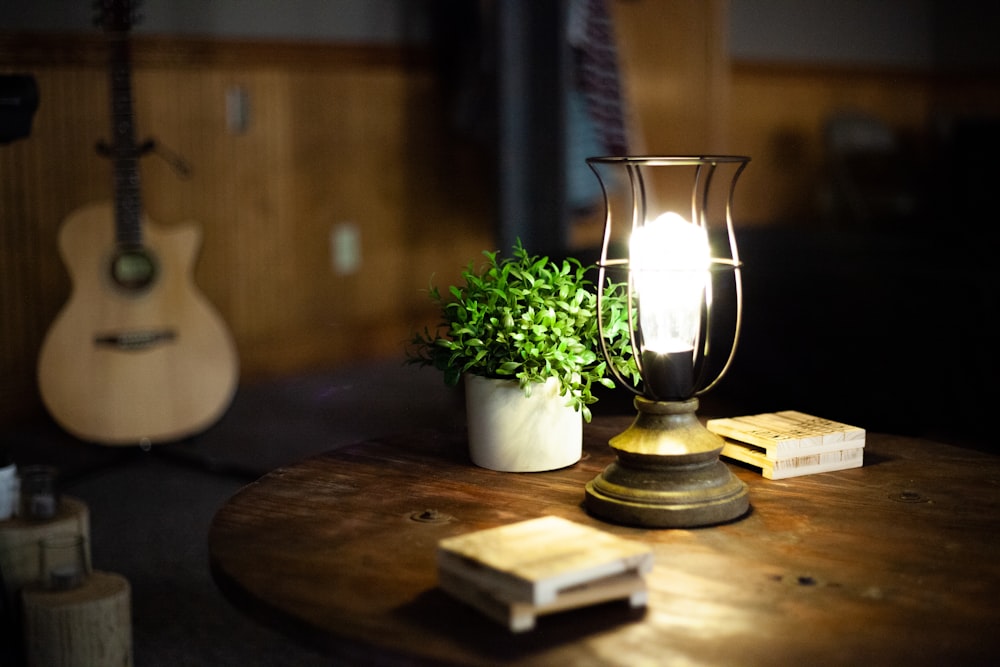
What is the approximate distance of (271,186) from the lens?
3682mm

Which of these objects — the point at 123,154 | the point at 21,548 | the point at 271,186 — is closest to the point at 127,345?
the point at 123,154

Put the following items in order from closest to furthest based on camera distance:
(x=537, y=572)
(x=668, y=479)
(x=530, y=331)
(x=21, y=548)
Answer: (x=537, y=572), (x=668, y=479), (x=530, y=331), (x=21, y=548)

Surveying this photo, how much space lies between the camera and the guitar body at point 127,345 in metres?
2.75

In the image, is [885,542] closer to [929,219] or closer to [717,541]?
[717,541]

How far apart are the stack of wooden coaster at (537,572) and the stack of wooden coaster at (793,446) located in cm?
34

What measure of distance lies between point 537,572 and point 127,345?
214cm

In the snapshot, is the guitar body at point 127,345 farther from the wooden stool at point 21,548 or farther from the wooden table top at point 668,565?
the wooden table top at point 668,565

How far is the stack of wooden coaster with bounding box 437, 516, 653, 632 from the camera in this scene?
84cm

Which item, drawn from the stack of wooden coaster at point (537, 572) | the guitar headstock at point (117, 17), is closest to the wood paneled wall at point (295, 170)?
the guitar headstock at point (117, 17)

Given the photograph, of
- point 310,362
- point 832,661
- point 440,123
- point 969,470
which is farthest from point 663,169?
point 832,661

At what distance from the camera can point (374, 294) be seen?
4.01 metres

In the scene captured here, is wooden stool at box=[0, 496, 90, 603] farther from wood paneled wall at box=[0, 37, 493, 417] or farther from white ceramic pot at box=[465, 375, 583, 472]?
wood paneled wall at box=[0, 37, 493, 417]

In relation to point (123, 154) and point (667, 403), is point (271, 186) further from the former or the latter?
point (667, 403)

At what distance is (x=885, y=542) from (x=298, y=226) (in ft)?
9.75
